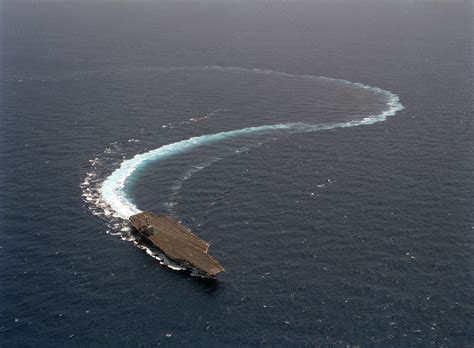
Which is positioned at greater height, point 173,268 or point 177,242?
point 177,242

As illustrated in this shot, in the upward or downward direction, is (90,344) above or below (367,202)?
below

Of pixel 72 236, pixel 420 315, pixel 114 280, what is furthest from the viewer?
pixel 72 236

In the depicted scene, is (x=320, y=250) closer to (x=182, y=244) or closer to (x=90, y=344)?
(x=182, y=244)

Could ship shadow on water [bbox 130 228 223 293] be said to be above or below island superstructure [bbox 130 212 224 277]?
below

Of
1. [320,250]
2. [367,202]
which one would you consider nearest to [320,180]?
[367,202]

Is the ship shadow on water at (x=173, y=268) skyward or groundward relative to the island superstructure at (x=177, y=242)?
groundward

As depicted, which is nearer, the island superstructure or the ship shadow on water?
the ship shadow on water

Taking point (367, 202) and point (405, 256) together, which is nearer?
point (405, 256)

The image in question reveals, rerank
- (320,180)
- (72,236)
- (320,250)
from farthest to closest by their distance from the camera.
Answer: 1. (320,180)
2. (72,236)
3. (320,250)

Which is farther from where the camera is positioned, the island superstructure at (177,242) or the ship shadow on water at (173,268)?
the island superstructure at (177,242)

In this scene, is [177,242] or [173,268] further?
[177,242]
